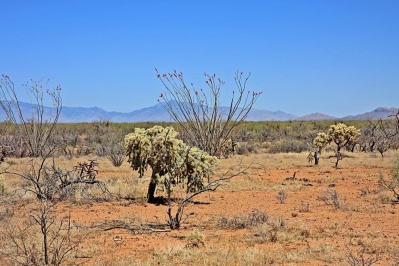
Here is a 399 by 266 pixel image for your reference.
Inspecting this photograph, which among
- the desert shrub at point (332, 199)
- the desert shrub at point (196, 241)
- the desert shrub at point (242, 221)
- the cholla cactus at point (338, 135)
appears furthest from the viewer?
the cholla cactus at point (338, 135)

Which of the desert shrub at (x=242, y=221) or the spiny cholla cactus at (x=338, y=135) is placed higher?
the spiny cholla cactus at (x=338, y=135)

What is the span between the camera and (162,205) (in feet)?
50.6

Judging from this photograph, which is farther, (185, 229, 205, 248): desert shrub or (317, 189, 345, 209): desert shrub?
(317, 189, 345, 209): desert shrub

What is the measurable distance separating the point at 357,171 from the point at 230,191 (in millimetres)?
9277

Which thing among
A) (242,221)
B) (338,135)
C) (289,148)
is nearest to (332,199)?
(242,221)

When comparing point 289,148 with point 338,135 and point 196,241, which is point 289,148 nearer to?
point 338,135

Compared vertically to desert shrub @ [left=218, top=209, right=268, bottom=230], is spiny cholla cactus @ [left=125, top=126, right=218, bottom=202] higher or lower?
higher

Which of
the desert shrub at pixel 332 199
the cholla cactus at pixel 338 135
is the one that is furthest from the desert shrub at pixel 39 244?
the cholla cactus at pixel 338 135

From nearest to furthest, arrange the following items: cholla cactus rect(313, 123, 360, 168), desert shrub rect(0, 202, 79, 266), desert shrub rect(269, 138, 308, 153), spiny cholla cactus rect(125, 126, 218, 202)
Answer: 1. desert shrub rect(0, 202, 79, 266)
2. spiny cholla cactus rect(125, 126, 218, 202)
3. cholla cactus rect(313, 123, 360, 168)
4. desert shrub rect(269, 138, 308, 153)

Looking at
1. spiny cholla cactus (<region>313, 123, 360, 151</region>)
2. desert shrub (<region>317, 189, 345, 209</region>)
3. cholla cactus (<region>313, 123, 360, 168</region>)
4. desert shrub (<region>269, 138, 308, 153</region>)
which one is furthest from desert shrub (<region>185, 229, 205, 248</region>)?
desert shrub (<region>269, 138, 308, 153</region>)

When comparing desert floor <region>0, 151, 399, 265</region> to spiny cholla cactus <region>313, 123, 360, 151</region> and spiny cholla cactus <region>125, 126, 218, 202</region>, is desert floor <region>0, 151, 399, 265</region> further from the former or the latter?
spiny cholla cactus <region>313, 123, 360, 151</region>

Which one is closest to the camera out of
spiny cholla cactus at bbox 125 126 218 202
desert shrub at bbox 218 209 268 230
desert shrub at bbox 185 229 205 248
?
desert shrub at bbox 185 229 205 248

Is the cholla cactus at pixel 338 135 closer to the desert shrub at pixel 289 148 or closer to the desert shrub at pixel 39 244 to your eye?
the desert shrub at pixel 289 148

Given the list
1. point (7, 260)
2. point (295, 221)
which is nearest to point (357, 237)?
point (295, 221)
